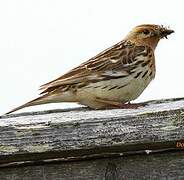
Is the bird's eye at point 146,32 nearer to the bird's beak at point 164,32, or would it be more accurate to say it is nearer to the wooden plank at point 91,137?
the bird's beak at point 164,32

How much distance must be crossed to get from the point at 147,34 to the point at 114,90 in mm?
1202

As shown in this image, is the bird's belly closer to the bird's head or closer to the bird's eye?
the bird's head

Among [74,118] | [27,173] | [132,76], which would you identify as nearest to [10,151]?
[27,173]

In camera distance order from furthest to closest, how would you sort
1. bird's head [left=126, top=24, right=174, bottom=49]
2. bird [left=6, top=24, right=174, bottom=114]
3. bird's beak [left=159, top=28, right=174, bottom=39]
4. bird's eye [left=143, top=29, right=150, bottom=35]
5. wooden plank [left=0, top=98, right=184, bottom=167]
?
bird's eye [left=143, top=29, right=150, bottom=35], bird's head [left=126, top=24, right=174, bottom=49], bird's beak [left=159, top=28, right=174, bottom=39], bird [left=6, top=24, right=174, bottom=114], wooden plank [left=0, top=98, right=184, bottom=167]

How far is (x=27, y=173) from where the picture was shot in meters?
3.39

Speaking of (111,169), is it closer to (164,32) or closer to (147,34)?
(164,32)

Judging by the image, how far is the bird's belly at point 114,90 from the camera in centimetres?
534

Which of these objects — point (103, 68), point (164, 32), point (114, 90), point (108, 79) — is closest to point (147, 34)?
point (164, 32)

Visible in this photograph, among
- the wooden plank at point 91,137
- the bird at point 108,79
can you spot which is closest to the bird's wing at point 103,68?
the bird at point 108,79

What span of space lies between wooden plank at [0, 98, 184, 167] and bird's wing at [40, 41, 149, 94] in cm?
181

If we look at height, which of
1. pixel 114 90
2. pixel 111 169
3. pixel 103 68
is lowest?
pixel 111 169

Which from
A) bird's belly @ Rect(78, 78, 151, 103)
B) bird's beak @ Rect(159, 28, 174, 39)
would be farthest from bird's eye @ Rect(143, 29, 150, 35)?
bird's belly @ Rect(78, 78, 151, 103)

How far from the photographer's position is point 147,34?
645cm

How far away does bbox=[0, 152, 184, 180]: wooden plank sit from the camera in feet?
10.9
